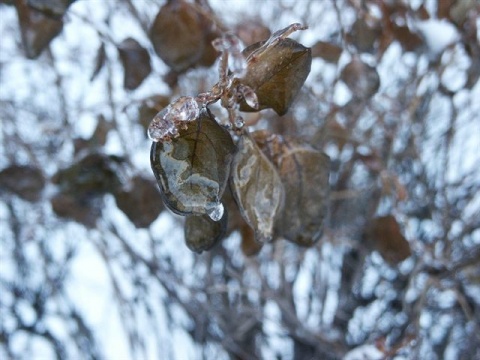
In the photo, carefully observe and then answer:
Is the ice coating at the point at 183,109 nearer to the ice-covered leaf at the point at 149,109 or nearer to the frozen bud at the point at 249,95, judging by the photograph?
the frozen bud at the point at 249,95

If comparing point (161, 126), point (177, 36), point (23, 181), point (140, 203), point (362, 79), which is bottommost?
point (23, 181)

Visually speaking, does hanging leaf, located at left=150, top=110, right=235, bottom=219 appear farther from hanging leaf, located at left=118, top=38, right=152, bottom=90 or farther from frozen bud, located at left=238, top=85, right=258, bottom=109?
hanging leaf, located at left=118, top=38, right=152, bottom=90

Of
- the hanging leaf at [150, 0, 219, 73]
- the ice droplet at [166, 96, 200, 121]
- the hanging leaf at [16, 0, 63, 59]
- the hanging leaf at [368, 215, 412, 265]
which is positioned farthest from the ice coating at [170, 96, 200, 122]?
the hanging leaf at [368, 215, 412, 265]

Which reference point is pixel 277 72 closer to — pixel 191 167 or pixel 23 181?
pixel 191 167

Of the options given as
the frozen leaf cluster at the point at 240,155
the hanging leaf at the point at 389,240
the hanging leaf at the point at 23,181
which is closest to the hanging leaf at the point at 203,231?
the frozen leaf cluster at the point at 240,155

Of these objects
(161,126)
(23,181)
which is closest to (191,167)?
(161,126)

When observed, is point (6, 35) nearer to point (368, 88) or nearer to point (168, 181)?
point (368, 88)
